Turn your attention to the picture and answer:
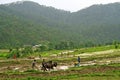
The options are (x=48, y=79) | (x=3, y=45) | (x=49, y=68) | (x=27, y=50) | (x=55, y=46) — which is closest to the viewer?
(x=48, y=79)

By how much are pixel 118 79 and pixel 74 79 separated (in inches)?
209

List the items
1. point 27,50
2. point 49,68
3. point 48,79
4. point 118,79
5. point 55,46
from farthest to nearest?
point 55,46, point 27,50, point 49,68, point 48,79, point 118,79

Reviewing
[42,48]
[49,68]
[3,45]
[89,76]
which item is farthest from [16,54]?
[3,45]

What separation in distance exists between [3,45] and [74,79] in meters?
167

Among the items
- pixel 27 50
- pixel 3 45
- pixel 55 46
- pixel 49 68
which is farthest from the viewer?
pixel 3 45

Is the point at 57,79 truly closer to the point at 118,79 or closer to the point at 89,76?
the point at 89,76

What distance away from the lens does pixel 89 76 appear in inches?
1444

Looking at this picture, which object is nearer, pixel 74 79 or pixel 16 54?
pixel 74 79

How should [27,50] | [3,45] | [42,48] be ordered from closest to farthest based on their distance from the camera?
[27,50]
[42,48]
[3,45]

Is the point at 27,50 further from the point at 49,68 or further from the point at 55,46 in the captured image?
the point at 49,68

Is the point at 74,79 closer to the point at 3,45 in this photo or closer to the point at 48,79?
the point at 48,79

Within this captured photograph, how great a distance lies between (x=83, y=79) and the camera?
34062 millimetres

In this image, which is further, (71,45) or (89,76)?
(71,45)

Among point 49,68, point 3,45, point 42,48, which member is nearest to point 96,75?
point 49,68
